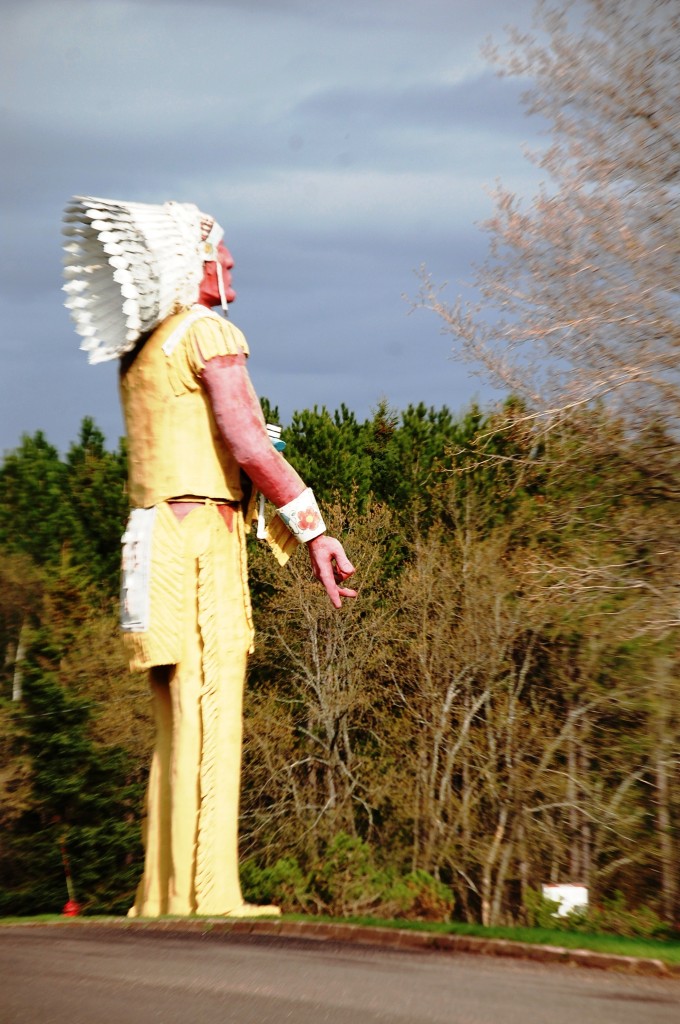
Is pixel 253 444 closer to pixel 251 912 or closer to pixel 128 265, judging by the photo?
pixel 128 265

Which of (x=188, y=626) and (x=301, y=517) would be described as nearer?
(x=188, y=626)

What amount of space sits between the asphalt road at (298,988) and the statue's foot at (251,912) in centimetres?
169

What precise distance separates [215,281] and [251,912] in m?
3.90

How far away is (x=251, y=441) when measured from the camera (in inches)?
346

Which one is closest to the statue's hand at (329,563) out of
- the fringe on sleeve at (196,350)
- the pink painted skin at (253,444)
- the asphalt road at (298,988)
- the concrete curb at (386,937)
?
the pink painted skin at (253,444)

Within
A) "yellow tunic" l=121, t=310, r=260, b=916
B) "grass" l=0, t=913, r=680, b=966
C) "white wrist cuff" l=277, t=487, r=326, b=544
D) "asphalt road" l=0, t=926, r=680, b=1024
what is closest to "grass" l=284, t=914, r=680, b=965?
"grass" l=0, t=913, r=680, b=966

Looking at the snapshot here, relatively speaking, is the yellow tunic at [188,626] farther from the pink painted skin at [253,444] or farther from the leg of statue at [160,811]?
the pink painted skin at [253,444]

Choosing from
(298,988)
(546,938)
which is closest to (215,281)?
(546,938)

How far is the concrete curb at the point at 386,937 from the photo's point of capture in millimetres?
6172

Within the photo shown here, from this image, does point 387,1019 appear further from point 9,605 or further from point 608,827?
point 9,605

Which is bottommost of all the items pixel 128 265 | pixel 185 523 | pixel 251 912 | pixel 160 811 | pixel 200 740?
pixel 251 912

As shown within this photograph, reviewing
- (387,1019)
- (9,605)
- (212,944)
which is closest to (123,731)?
(9,605)

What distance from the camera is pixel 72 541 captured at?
102 ft

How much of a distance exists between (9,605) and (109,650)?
613 centimetres
